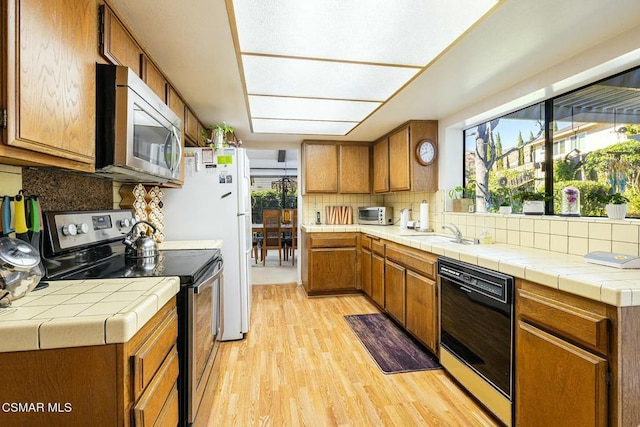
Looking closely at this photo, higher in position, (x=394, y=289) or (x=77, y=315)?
(x=77, y=315)

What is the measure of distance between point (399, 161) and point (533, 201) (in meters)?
1.57

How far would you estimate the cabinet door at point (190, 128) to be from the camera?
2688 mm

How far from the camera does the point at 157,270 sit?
→ 57.6 inches

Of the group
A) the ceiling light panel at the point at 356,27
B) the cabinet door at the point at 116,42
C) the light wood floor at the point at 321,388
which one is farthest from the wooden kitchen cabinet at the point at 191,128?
the light wood floor at the point at 321,388

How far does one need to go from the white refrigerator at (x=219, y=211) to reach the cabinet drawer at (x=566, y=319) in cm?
207

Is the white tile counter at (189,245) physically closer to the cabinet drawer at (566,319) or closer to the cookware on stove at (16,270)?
the cookware on stove at (16,270)

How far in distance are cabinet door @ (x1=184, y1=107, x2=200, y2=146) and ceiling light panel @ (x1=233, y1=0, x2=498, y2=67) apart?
1.18 meters

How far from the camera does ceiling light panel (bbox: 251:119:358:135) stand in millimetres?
3227

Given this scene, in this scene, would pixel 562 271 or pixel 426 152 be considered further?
pixel 426 152

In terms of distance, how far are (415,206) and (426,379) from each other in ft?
7.01

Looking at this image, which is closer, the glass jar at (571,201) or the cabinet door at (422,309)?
the glass jar at (571,201)

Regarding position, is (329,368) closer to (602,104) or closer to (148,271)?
(148,271)

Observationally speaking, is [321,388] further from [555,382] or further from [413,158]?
[413,158]

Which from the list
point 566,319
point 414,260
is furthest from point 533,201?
point 566,319
